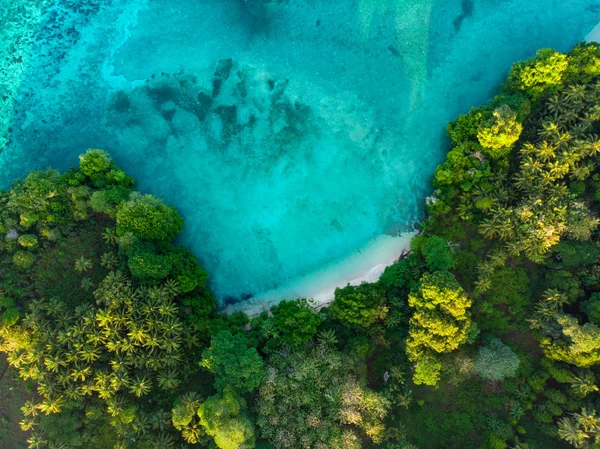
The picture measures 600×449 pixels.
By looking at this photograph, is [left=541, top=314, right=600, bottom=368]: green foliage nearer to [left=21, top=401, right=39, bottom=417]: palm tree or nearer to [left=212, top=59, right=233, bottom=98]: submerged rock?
[left=212, top=59, right=233, bottom=98]: submerged rock

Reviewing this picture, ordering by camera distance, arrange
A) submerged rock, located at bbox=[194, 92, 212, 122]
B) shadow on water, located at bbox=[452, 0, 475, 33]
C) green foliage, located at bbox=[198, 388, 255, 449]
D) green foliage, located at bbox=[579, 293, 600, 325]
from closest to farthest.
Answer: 1. green foliage, located at bbox=[198, 388, 255, 449]
2. green foliage, located at bbox=[579, 293, 600, 325]
3. shadow on water, located at bbox=[452, 0, 475, 33]
4. submerged rock, located at bbox=[194, 92, 212, 122]

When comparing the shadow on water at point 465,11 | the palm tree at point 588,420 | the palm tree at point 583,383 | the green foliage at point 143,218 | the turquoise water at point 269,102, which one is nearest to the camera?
the palm tree at point 588,420

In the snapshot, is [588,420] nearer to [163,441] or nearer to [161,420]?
[163,441]

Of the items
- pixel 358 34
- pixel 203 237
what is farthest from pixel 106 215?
pixel 358 34

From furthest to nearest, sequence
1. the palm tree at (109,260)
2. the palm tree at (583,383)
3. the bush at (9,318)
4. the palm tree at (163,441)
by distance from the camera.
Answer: the palm tree at (109,260) < the bush at (9,318) < the palm tree at (163,441) < the palm tree at (583,383)

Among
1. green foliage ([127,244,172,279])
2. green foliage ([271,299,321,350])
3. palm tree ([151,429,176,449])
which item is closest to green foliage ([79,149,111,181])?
green foliage ([127,244,172,279])

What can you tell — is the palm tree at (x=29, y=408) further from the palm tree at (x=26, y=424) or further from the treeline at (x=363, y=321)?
the palm tree at (x=26, y=424)

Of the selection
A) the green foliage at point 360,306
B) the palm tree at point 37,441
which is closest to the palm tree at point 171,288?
the green foliage at point 360,306

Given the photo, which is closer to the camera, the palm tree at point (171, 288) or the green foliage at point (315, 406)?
the green foliage at point (315, 406)
